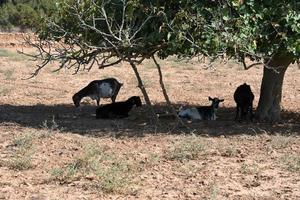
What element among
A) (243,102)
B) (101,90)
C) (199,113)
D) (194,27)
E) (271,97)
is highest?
(194,27)

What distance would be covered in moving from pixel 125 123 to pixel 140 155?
3.14 m

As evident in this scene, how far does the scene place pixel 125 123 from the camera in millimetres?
11461

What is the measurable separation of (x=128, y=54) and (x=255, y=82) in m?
10.1

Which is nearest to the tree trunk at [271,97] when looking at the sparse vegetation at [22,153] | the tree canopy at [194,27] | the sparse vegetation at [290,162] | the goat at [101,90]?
the tree canopy at [194,27]

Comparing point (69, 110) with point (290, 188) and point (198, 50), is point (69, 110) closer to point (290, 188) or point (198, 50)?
point (198, 50)

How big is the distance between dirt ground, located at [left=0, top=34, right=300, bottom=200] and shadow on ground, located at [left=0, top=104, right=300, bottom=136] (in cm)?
2

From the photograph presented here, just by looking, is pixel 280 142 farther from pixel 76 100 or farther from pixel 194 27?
pixel 76 100

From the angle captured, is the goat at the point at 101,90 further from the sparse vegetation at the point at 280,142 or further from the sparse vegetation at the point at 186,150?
the sparse vegetation at the point at 280,142

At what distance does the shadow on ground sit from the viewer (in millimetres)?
10359

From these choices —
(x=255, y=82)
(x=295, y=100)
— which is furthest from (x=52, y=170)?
(x=255, y=82)

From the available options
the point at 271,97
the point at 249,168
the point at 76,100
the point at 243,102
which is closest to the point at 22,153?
the point at 249,168

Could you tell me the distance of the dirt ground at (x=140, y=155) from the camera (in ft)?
22.1

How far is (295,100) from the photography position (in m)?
14.8

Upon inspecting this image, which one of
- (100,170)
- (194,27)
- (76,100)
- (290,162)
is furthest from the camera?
(76,100)
